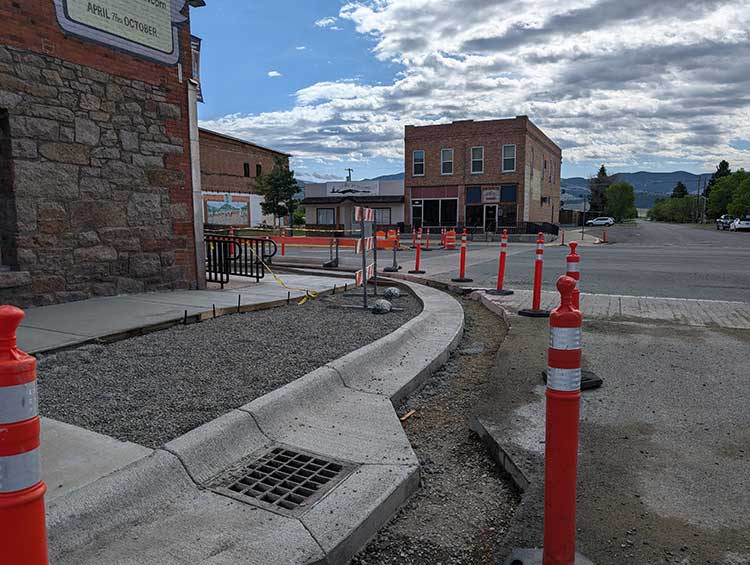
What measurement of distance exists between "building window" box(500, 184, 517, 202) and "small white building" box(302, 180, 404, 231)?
7982mm

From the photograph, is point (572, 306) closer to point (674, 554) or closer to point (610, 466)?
point (674, 554)

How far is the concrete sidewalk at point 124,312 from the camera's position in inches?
228

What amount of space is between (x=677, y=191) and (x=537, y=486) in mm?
157661

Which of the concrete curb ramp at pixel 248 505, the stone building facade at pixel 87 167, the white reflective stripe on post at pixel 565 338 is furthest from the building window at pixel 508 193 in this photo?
the white reflective stripe on post at pixel 565 338

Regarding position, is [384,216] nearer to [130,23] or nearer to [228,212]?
[228,212]

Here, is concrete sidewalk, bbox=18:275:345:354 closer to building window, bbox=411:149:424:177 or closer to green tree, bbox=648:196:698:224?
building window, bbox=411:149:424:177

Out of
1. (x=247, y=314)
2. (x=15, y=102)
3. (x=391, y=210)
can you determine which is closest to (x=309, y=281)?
(x=247, y=314)

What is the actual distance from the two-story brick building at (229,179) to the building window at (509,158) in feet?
86.5

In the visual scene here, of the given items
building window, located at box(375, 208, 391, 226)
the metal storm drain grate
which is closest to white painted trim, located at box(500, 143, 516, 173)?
building window, located at box(375, 208, 391, 226)

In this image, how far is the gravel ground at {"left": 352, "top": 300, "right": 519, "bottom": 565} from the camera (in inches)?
111

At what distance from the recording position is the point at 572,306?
2.57 m

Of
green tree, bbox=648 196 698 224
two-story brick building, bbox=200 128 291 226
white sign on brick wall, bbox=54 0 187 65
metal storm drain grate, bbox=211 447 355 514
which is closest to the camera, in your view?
metal storm drain grate, bbox=211 447 355 514

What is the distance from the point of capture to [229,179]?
188 feet

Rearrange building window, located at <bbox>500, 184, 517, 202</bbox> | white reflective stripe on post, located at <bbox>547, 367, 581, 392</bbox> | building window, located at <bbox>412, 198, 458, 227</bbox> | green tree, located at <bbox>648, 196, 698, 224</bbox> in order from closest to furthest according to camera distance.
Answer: white reflective stripe on post, located at <bbox>547, 367, 581, 392</bbox> → building window, located at <bbox>500, 184, 517, 202</bbox> → building window, located at <bbox>412, 198, 458, 227</bbox> → green tree, located at <bbox>648, 196, 698, 224</bbox>
